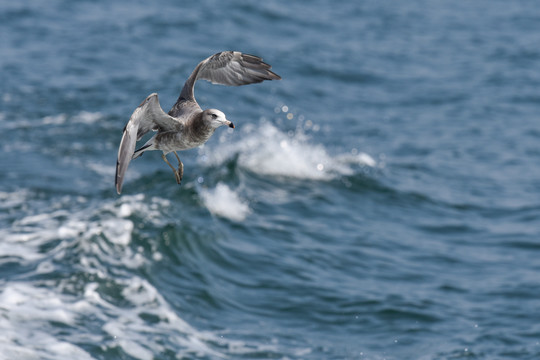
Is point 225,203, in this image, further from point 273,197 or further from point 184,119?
point 184,119

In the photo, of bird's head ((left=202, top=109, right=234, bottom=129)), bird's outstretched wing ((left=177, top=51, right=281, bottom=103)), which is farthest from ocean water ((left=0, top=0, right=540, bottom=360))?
bird's head ((left=202, top=109, right=234, bottom=129))

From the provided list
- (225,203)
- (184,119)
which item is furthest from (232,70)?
(225,203)

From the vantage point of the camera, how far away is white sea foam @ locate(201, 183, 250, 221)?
1783cm

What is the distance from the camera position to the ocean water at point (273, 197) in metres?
14.1

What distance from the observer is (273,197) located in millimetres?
19016

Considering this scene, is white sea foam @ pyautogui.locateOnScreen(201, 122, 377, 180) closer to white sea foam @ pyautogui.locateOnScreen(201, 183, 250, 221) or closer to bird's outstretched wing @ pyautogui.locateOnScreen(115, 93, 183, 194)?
white sea foam @ pyautogui.locateOnScreen(201, 183, 250, 221)

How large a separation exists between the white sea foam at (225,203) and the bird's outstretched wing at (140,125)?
10.8 m

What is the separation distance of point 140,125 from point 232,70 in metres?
1.37

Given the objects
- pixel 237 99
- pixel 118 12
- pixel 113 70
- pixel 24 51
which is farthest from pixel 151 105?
pixel 118 12

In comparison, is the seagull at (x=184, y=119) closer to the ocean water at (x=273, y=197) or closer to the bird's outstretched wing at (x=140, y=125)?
the bird's outstretched wing at (x=140, y=125)

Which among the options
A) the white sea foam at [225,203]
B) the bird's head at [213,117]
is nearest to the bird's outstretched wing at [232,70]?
the bird's head at [213,117]

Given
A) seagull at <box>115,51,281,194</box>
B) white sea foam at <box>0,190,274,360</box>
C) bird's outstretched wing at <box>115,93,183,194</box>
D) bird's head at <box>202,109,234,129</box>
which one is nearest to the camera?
bird's outstretched wing at <box>115,93,183,194</box>

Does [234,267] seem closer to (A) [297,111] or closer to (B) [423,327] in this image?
(B) [423,327]

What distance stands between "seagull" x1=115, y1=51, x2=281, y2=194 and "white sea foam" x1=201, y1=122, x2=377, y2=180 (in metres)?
11.8
